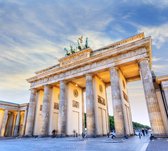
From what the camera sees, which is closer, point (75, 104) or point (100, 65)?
point (100, 65)

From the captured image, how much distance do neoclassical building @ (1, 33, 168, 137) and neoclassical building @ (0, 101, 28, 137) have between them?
30.3ft

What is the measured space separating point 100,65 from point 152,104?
9098 millimetres

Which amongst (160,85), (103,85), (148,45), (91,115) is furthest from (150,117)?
(103,85)

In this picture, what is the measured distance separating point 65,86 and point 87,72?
5293mm

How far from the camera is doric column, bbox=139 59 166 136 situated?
46.0 ft

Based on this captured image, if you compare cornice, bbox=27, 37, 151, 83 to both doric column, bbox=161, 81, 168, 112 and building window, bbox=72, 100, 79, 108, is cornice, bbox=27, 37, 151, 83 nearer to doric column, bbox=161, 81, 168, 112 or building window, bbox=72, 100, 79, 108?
doric column, bbox=161, 81, 168, 112

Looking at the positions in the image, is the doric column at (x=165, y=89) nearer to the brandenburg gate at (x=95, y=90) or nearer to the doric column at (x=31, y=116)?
the brandenburg gate at (x=95, y=90)

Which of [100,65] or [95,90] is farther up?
[100,65]

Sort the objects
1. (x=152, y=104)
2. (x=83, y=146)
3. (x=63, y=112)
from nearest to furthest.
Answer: (x=83, y=146) < (x=152, y=104) < (x=63, y=112)

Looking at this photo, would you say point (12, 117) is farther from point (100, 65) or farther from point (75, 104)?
point (100, 65)

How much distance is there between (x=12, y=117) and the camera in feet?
124

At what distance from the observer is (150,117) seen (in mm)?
14805

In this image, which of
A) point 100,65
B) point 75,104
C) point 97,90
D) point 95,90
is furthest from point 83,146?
point 75,104

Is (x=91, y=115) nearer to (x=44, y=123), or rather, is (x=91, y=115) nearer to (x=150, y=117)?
(x=150, y=117)
